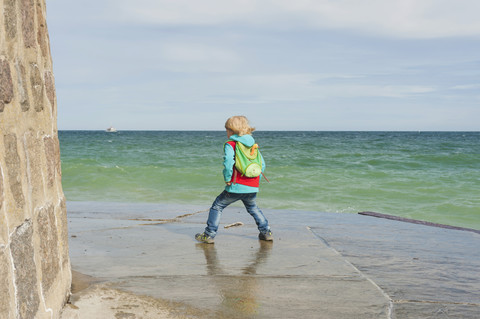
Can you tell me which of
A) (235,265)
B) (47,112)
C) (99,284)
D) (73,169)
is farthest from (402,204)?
(73,169)

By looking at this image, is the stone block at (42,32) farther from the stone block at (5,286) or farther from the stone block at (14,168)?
the stone block at (5,286)

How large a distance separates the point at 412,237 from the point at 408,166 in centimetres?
1874

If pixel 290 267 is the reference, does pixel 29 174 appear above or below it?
above

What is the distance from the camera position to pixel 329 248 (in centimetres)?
Answer: 512

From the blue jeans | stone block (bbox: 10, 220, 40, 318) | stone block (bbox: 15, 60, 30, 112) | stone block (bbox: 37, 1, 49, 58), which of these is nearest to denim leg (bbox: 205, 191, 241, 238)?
the blue jeans

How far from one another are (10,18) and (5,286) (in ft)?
3.51

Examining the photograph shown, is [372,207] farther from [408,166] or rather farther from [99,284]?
[408,166]

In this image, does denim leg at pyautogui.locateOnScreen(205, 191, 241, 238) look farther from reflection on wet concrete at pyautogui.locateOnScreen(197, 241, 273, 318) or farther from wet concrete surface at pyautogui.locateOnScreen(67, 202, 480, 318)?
reflection on wet concrete at pyautogui.locateOnScreen(197, 241, 273, 318)

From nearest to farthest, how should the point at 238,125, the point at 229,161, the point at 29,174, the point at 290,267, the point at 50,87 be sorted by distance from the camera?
the point at 29,174, the point at 50,87, the point at 290,267, the point at 229,161, the point at 238,125

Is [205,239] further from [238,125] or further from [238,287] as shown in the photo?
[238,287]

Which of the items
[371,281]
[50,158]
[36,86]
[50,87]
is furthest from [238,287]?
[36,86]

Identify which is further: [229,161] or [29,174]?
[229,161]

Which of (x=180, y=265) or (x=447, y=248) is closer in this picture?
(x=180, y=265)

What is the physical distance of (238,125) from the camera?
5.12m
